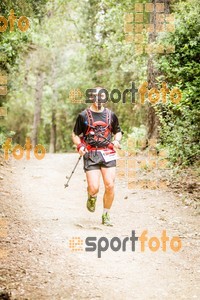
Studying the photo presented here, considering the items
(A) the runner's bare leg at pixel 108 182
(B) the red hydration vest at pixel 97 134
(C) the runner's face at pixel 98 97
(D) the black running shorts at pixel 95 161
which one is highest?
(C) the runner's face at pixel 98 97

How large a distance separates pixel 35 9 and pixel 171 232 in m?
8.24

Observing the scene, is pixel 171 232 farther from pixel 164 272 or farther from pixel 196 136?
pixel 196 136

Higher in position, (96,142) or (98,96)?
(98,96)

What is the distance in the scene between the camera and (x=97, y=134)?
6.98 metres

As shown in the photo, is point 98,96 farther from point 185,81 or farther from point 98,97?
point 185,81

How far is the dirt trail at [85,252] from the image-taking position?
4.92 m

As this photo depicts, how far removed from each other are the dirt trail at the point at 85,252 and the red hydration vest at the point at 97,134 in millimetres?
1396

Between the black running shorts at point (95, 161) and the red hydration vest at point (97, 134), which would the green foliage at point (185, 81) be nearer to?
the red hydration vest at point (97, 134)

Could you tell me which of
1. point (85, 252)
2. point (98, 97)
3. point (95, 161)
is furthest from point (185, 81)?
point (85, 252)

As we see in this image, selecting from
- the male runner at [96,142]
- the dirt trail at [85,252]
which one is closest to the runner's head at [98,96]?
the male runner at [96,142]

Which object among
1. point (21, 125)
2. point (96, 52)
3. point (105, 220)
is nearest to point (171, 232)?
point (105, 220)

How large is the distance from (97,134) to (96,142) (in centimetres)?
14

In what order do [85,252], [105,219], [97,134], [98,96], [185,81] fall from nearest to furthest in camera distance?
1. [85,252]
2. [98,96]
3. [97,134]
4. [105,219]
5. [185,81]

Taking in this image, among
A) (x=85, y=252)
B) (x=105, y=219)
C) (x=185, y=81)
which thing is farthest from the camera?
(x=185, y=81)
